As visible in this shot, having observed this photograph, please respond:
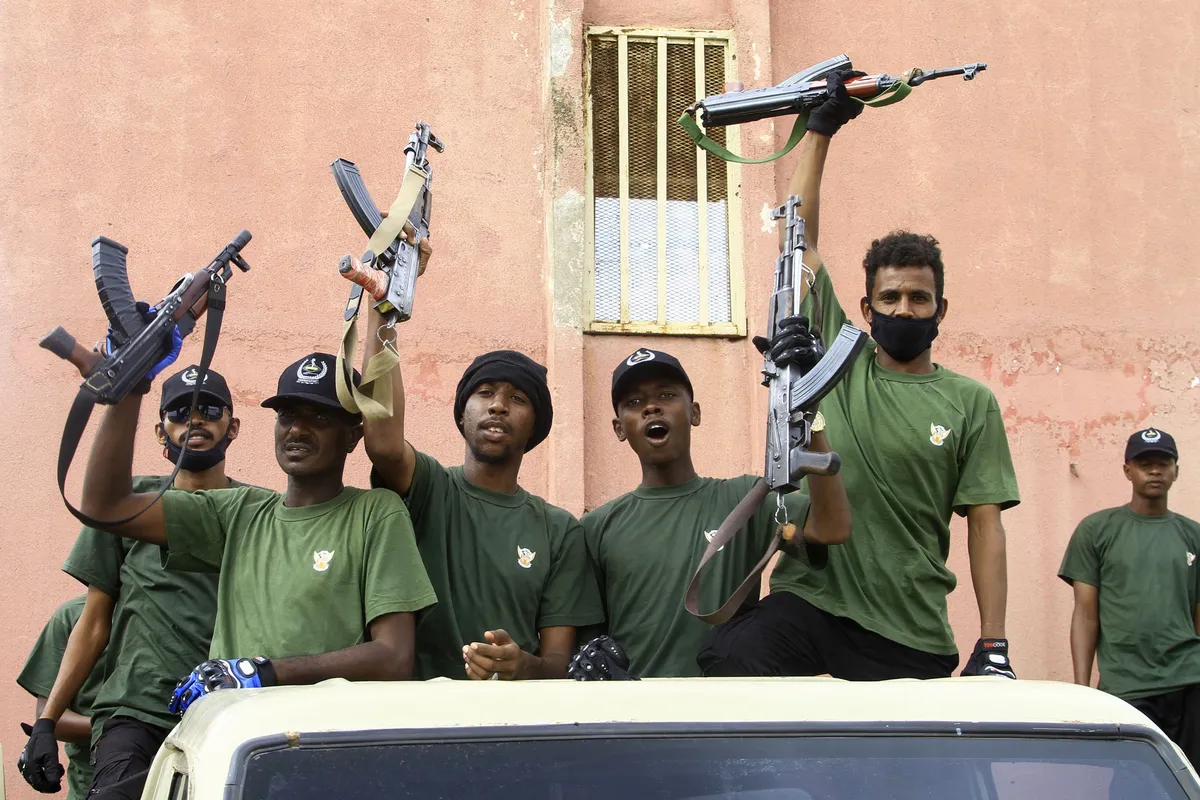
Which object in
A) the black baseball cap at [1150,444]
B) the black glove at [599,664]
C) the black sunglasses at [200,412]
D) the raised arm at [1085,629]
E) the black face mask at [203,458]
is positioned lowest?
the raised arm at [1085,629]

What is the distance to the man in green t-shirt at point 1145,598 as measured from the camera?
20.9 ft

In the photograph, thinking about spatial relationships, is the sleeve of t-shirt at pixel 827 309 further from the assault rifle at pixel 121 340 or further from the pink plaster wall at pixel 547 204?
the pink plaster wall at pixel 547 204

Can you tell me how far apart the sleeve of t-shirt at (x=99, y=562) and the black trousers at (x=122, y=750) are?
48cm

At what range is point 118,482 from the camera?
3.68 m

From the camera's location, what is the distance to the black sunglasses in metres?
4.71

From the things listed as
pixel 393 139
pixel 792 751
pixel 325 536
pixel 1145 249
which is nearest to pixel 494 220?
pixel 393 139

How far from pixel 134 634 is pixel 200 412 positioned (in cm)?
77

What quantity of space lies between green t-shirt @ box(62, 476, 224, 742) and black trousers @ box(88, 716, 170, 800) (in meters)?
0.03

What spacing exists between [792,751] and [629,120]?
6.21 m

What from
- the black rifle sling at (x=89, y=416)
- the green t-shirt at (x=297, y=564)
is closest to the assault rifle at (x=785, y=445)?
the green t-shirt at (x=297, y=564)

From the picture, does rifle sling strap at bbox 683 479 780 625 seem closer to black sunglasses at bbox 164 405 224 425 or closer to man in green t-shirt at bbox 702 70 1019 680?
man in green t-shirt at bbox 702 70 1019 680

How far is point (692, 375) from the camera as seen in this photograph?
25.1ft

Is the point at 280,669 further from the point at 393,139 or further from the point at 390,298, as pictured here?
the point at 393,139

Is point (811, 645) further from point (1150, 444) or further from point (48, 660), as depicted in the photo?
point (1150, 444)
